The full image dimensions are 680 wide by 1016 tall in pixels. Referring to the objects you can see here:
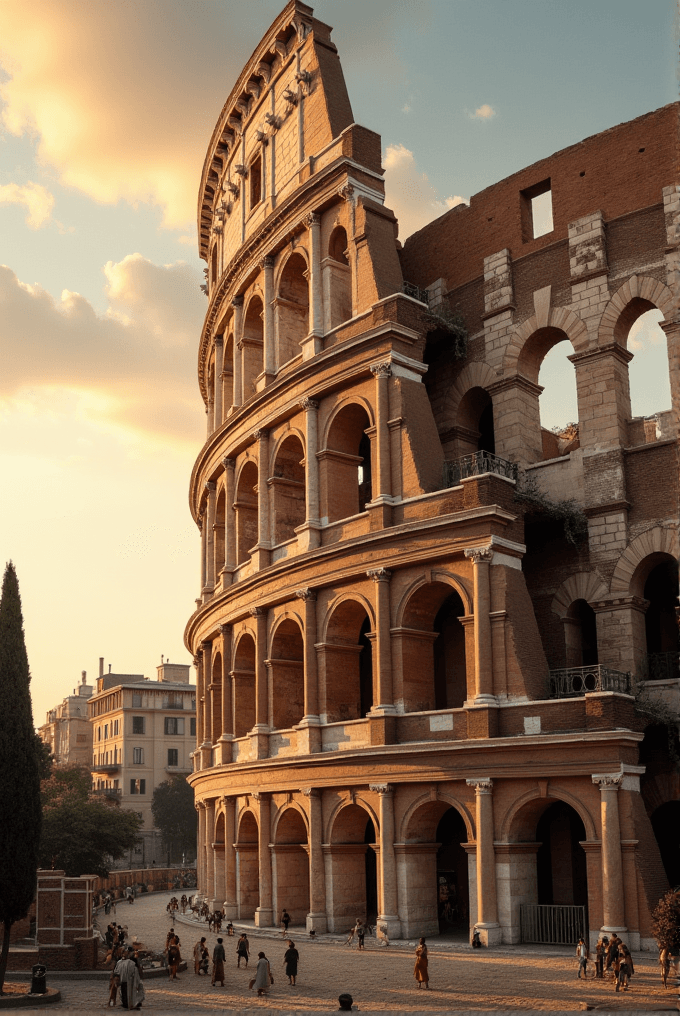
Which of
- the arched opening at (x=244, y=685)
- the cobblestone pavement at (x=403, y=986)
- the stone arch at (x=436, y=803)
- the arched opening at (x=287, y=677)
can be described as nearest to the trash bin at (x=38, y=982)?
the cobblestone pavement at (x=403, y=986)

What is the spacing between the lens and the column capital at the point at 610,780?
24.4 m

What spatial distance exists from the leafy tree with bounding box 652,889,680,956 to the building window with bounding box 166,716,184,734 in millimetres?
81102

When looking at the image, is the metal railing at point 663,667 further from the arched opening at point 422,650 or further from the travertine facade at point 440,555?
the arched opening at point 422,650

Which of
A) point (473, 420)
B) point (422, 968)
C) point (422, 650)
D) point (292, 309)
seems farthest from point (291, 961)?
point (292, 309)

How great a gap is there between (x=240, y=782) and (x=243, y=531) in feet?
29.6

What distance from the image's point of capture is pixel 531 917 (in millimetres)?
25812

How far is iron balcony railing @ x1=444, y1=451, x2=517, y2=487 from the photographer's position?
29405 millimetres

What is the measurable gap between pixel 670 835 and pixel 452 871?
7365 millimetres

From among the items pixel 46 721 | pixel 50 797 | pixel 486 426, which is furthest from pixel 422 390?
pixel 46 721

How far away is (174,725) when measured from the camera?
98.1 m

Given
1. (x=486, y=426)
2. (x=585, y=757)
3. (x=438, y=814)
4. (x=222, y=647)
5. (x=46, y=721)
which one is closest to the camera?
(x=585, y=757)

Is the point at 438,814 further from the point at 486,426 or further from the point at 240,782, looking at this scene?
the point at 486,426

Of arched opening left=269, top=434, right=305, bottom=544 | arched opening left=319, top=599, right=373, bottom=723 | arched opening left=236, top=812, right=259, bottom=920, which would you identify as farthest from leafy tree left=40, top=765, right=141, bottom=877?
arched opening left=319, top=599, right=373, bottom=723

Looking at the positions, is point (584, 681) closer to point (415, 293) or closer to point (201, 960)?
point (201, 960)
